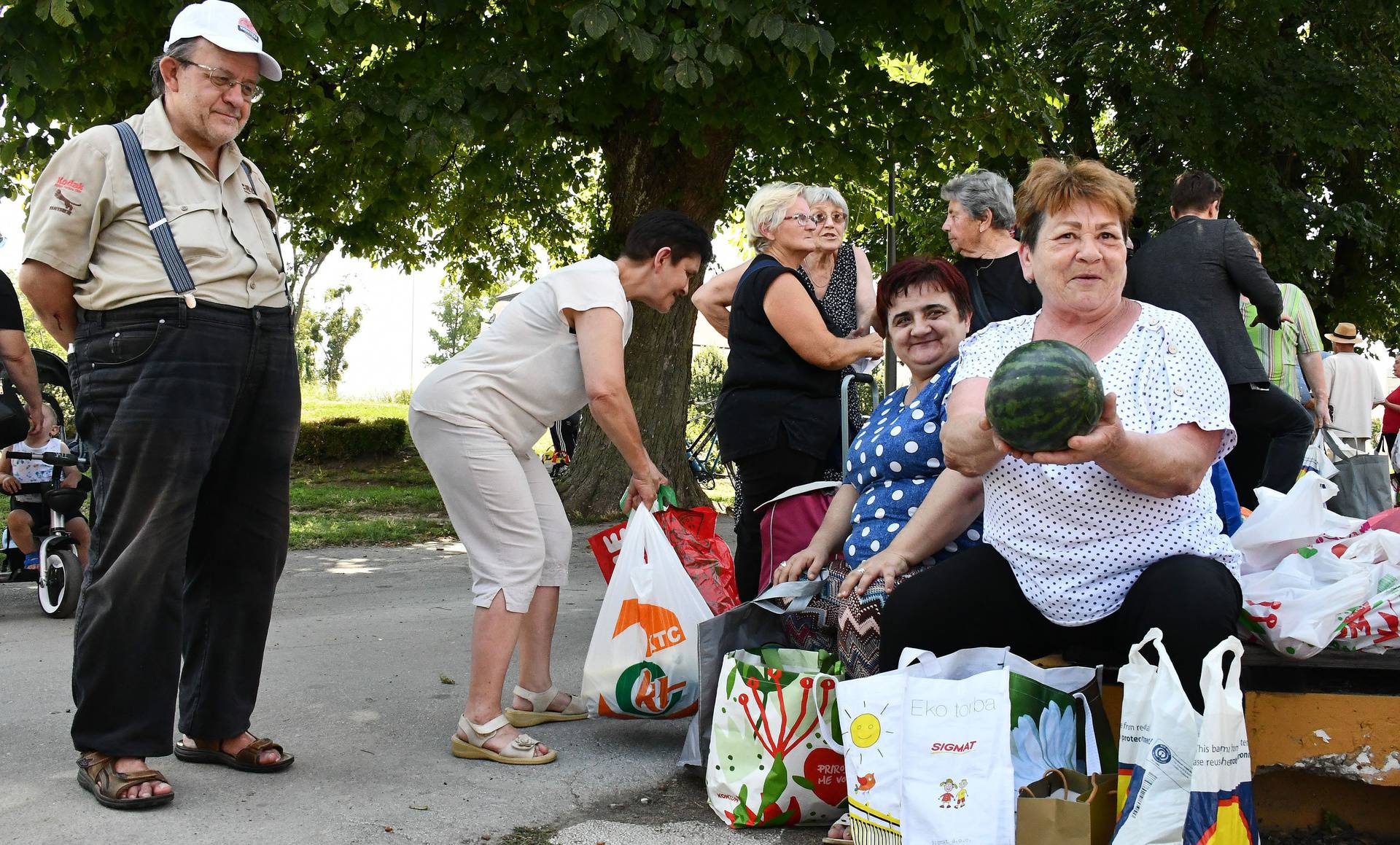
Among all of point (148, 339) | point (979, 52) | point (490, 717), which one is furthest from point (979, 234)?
point (979, 52)

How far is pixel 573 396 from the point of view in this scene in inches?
167

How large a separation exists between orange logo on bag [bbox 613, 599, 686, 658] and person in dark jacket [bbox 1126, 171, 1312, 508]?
279 cm

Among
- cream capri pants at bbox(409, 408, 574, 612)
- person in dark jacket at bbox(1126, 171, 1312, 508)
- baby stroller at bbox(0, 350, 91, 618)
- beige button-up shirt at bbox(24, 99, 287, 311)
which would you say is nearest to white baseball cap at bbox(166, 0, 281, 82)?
beige button-up shirt at bbox(24, 99, 287, 311)

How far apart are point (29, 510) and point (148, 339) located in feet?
14.8

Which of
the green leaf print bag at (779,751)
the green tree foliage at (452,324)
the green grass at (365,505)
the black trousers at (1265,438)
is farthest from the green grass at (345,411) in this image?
the green tree foliage at (452,324)

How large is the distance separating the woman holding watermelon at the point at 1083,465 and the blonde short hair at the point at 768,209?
62.6 inches

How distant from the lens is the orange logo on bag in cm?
408

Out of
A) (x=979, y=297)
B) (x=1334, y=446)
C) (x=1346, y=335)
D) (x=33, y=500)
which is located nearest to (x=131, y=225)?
(x=979, y=297)

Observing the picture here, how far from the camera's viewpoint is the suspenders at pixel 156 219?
343 centimetres

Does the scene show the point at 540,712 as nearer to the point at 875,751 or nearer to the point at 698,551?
the point at 698,551

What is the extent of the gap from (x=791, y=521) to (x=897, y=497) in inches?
27.7

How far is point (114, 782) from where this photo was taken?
335cm

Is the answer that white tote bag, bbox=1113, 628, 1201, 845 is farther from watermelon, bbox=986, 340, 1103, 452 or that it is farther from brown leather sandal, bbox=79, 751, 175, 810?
brown leather sandal, bbox=79, 751, 175, 810

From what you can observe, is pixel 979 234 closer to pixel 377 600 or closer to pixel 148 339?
pixel 148 339
